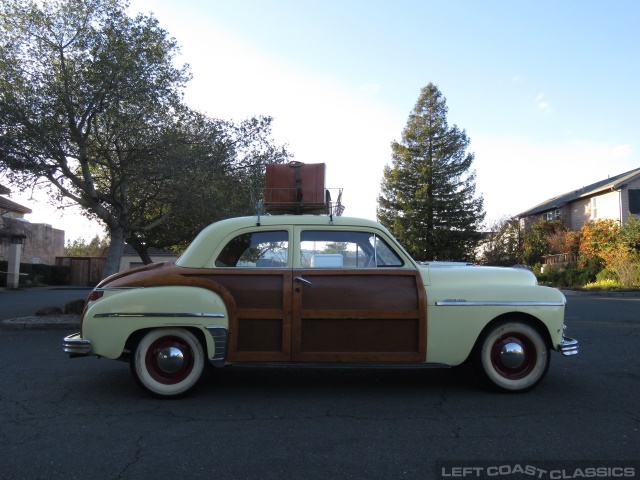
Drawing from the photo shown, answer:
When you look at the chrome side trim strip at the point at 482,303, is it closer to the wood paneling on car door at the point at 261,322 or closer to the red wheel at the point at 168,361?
the wood paneling on car door at the point at 261,322

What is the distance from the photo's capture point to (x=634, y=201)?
98.0 feet

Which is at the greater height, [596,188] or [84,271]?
[596,188]

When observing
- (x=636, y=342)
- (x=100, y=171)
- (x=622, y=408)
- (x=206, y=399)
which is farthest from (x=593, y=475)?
(x=100, y=171)

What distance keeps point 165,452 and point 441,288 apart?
2843 mm

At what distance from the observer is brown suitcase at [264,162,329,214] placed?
6113mm

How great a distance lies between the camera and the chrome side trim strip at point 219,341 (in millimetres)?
4789

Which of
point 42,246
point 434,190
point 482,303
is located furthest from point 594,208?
point 42,246

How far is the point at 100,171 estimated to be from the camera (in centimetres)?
1334

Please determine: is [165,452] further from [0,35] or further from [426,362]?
[0,35]

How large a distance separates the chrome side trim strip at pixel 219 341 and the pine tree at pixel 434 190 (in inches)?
1285

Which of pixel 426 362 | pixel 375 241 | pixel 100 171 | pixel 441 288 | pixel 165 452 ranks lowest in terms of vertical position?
pixel 165 452

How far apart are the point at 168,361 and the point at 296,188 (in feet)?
8.02

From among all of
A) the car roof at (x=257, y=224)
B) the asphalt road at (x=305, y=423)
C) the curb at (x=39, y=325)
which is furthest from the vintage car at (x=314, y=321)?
the curb at (x=39, y=325)

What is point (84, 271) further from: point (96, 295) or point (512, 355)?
point (512, 355)
